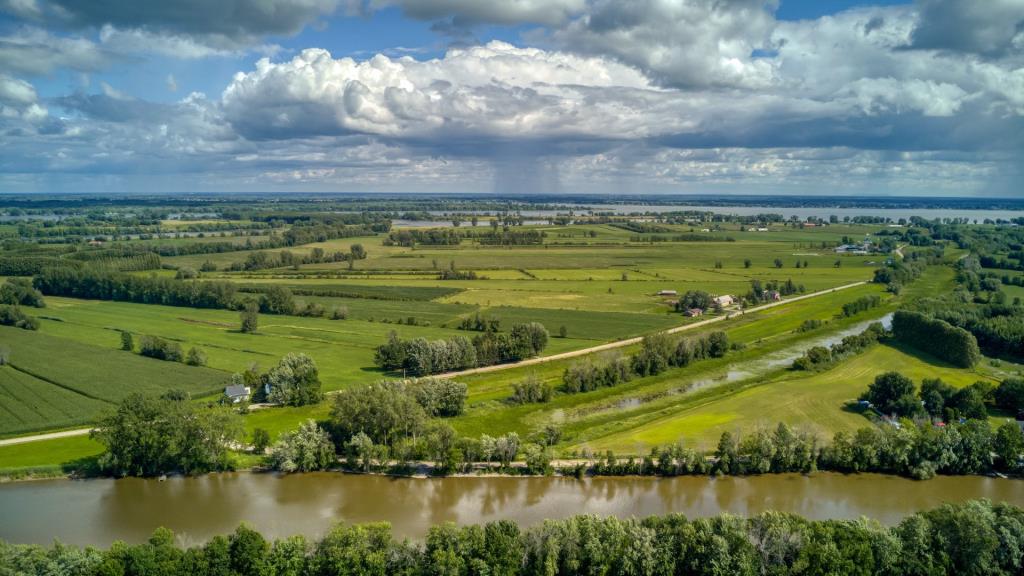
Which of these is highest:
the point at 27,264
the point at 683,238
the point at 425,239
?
the point at 683,238

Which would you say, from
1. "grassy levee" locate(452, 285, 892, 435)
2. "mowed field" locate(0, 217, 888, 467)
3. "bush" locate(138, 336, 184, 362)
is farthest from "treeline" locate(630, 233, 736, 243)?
"bush" locate(138, 336, 184, 362)

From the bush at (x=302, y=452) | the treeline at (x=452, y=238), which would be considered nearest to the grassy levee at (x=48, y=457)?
the bush at (x=302, y=452)

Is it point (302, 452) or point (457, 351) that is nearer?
point (302, 452)

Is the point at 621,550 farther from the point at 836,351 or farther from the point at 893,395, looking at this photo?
the point at 836,351

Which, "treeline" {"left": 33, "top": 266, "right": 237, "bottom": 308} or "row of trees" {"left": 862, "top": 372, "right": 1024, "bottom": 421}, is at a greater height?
"treeline" {"left": 33, "top": 266, "right": 237, "bottom": 308}

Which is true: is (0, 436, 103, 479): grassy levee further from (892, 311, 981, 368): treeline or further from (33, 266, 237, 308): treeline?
(892, 311, 981, 368): treeline

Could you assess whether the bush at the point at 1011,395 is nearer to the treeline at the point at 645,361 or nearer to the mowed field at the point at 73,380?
the treeline at the point at 645,361

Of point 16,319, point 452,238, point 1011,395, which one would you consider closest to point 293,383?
point 16,319
